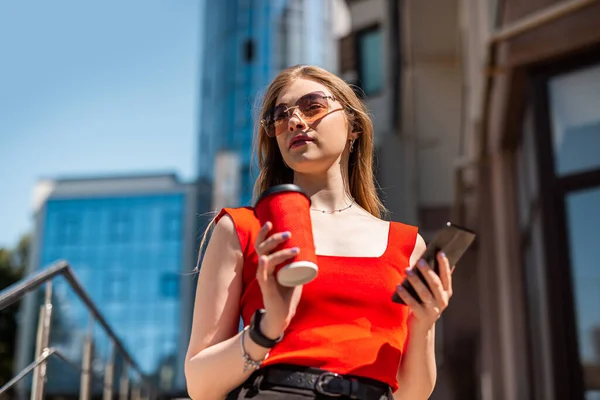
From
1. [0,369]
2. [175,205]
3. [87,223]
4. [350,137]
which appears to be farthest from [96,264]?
[350,137]

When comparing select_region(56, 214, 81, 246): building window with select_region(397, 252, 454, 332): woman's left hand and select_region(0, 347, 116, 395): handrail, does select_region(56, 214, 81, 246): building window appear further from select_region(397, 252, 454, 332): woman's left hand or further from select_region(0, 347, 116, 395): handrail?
select_region(397, 252, 454, 332): woman's left hand

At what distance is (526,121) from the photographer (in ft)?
22.3

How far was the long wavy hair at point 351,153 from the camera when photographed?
6.97 ft

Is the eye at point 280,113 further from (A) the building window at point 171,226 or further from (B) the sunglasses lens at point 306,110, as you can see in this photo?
(A) the building window at point 171,226

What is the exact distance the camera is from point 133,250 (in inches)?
1780

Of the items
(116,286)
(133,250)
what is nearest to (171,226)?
(133,250)

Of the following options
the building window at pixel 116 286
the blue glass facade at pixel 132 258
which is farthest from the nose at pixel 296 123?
the building window at pixel 116 286

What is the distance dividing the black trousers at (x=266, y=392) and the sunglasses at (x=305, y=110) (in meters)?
0.63

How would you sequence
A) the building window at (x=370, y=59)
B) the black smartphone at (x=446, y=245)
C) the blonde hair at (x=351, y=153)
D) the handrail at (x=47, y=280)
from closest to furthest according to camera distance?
the black smartphone at (x=446, y=245) < the blonde hair at (x=351, y=153) < the handrail at (x=47, y=280) < the building window at (x=370, y=59)

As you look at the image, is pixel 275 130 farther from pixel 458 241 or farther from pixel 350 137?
pixel 458 241

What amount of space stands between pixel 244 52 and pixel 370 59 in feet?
73.3

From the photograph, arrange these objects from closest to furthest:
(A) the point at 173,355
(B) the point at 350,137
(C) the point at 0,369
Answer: (B) the point at 350,137 < (C) the point at 0,369 < (A) the point at 173,355

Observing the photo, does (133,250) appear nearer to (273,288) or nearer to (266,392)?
(266,392)

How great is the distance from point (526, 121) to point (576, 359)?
2235 mm
